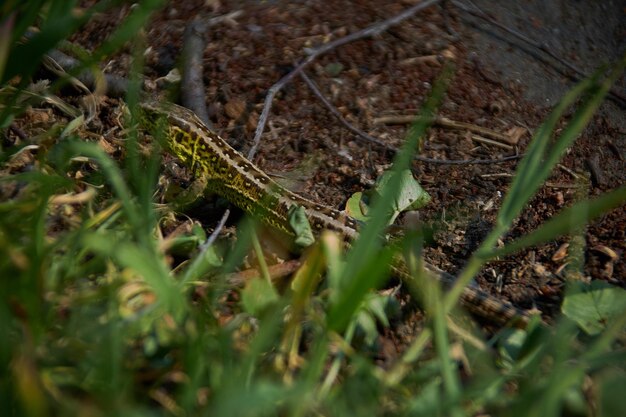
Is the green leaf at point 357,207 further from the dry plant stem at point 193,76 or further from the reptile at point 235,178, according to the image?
the dry plant stem at point 193,76

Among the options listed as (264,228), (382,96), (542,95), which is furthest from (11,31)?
(542,95)

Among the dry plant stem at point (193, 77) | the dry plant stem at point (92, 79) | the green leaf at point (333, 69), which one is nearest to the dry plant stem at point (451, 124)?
the green leaf at point (333, 69)

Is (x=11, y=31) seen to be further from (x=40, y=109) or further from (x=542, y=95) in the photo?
(x=542, y=95)

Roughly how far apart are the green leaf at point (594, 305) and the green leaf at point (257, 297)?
1012mm

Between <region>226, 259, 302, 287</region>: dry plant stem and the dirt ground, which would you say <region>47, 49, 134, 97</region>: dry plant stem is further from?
<region>226, 259, 302, 287</region>: dry plant stem

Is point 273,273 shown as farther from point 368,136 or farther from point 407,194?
point 368,136

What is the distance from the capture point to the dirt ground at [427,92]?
11.1 feet

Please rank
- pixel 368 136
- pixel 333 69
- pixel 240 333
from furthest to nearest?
pixel 333 69 → pixel 368 136 → pixel 240 333

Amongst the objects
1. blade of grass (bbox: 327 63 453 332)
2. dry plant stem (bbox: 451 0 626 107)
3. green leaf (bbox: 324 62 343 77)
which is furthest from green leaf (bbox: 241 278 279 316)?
dry plant stem (bbox: 451 0 626 107)

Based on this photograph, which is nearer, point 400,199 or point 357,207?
point 400,199

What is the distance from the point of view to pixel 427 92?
414 cm

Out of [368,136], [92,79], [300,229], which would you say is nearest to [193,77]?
[92,79]

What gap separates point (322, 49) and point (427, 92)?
648mm

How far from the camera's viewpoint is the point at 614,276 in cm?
309
